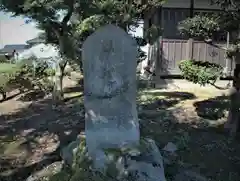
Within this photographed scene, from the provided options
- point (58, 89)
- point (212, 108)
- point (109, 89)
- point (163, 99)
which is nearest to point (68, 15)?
point (58, 89)

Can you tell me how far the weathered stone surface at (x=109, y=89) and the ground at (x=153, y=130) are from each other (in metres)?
1.04

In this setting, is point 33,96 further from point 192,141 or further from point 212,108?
point 192,141

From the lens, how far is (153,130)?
7.30 metres

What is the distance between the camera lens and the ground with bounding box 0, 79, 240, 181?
224 inches

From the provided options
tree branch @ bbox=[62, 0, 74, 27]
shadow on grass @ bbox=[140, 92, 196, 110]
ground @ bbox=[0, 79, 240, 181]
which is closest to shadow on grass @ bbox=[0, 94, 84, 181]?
ground @ bbox=[0, 79, 240, 181]

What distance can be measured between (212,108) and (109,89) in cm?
454

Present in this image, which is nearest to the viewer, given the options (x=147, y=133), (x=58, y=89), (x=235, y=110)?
(x=235, y=110)

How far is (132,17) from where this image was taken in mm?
10180

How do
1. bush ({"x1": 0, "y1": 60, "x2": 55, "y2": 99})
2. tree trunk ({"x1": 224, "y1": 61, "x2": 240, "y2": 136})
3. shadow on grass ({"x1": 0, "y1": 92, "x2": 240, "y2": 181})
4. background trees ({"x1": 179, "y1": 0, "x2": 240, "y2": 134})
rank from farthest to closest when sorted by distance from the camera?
1. bush ({"x1": 0, "y1": 60, "x2": 55, "y2": 99})
2. tree trunk ({"x1": 224, "y1": 61, "x2": 240, "y2": 136})
3. background trees ({"x1": 179, "y1": 0, "x2": 240, "y2": 134})
4. shadow on grass ({"x1": 0, "y1": 92, "x2": 240, "y2": 181})

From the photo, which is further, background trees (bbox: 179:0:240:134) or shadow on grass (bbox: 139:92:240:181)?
background trees (bbox: 179:0:240:134)

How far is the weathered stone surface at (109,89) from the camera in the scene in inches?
188

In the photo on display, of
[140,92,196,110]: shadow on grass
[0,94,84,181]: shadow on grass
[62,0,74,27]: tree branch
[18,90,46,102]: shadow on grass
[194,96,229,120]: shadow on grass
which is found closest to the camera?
[0,94,84,181]: shadow on grass

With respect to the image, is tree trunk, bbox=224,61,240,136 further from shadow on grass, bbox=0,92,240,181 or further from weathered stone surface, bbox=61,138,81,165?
weathered stone surface, bbox=61,138,81,165

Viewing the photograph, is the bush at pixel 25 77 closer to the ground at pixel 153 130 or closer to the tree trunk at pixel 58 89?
the ground at pixel 153 130
